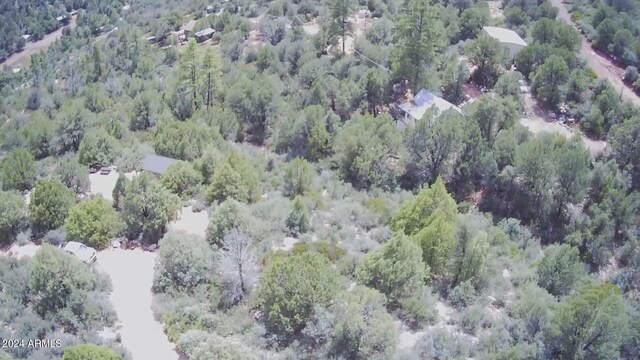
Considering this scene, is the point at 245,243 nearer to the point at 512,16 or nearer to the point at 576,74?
the point at 576,74

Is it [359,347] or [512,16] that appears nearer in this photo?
[359,347]

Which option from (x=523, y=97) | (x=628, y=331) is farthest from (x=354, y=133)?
(x=628, y=331)

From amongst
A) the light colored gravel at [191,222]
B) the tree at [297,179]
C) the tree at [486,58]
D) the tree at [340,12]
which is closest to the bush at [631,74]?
the tree at [486,58]

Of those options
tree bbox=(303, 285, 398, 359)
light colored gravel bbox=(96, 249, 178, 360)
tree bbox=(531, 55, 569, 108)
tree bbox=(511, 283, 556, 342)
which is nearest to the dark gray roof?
light colored gravel bbox=(96, 249, 178, 360)

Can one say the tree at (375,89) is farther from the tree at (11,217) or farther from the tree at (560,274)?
the tree at (11,217)

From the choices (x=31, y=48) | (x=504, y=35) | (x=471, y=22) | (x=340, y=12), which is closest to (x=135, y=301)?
(x=340, y=12)

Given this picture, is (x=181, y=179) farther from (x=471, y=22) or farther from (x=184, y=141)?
(x=471, y=22)
